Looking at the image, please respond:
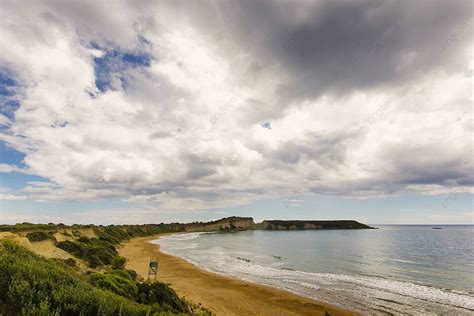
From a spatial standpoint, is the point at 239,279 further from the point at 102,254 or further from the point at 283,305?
the point at 102,254

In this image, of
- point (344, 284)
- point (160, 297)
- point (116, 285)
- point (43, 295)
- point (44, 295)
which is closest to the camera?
point (43, 295)

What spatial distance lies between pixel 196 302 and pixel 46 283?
14801 mm

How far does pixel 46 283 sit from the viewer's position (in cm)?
1080

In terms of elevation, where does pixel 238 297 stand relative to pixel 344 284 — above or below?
above

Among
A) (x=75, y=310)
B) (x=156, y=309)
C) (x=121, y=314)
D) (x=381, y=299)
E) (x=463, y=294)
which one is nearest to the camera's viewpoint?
(x=75, y=310)

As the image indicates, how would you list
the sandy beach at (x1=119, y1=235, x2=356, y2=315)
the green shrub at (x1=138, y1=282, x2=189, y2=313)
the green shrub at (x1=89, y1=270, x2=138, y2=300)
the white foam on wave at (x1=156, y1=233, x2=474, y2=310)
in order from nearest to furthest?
the green shrub at (x1=89, y1=270, x2=138, y2=300) < the green shrub at (x1=138, y1=282, x2=189, y2=313) < the sandy beach at (x1=119, y1=235, x2=356, y2=315) < the white foam on wave at (x1=156, y1=233, x2=474, y2=310)

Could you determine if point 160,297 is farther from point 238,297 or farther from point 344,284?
point 344,284

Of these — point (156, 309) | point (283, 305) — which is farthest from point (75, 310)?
point (283, 305)

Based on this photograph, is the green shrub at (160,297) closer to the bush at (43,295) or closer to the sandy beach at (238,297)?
the sandy beach at (238,297)

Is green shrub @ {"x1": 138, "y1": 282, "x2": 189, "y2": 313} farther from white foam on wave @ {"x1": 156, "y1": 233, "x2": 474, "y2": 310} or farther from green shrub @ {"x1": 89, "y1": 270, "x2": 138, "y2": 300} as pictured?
white foam on wave @ {"x1": 156, "y1": 233, "x2": 474, "y2": 310}

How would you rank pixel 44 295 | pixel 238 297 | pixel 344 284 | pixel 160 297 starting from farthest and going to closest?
pixel 344 284 → pixel 238 297 → pixel 160 297 → pixel 44 295

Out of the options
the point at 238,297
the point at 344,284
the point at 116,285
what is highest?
the point at 116,285

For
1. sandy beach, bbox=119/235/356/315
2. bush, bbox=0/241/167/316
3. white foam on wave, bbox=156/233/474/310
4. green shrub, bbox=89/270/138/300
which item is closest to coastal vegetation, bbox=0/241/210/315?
bush, bbox=0/241/167/316

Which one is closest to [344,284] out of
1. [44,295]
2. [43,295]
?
[44,295]
